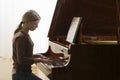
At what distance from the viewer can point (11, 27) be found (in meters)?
4.02

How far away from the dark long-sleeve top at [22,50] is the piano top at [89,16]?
0.55 m

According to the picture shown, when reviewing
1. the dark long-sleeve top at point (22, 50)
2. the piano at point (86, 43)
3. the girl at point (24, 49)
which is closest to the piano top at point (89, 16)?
the piano at point (86, 43)

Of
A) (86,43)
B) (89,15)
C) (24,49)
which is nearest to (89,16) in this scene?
(89,15)

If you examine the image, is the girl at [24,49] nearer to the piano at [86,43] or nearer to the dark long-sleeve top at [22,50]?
the dark long-sleeve top at [22,50]

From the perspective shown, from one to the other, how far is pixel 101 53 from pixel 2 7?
2.11 meters

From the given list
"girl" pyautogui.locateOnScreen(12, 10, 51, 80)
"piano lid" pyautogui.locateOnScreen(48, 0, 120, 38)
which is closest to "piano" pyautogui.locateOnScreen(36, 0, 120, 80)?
"piano lid" pyautogui.locateOnScreen(48, 0, 120, 38)

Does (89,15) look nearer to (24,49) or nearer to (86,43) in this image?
(86,43)

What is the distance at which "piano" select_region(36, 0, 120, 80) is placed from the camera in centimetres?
225

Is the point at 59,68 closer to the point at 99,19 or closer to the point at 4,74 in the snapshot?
the point at 99,19

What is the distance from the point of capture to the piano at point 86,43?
2250 mm

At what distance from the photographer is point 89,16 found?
9.43 feet

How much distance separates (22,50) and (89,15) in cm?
85

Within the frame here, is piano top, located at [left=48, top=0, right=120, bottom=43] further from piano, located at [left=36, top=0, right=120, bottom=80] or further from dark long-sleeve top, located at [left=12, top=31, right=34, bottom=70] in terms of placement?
dark long-sleeve top, located at [left=12, top=31, right=34, bottom=70]

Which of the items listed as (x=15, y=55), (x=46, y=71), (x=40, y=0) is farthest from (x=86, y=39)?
(x=40, y=0)
